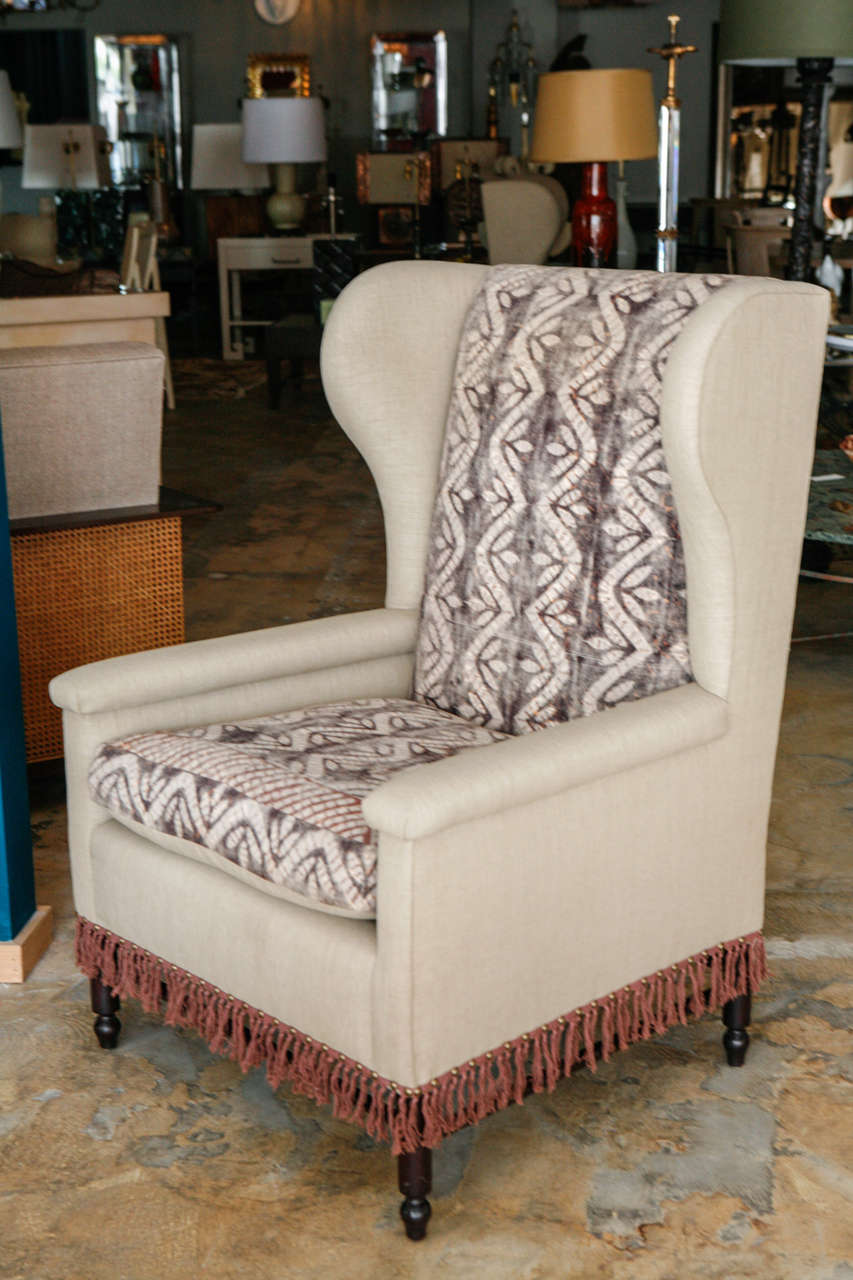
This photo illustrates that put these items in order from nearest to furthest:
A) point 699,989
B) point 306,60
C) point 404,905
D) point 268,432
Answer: point 404,905
point 699,989
point 268,432
point 306,60

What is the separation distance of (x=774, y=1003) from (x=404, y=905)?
0.89 m

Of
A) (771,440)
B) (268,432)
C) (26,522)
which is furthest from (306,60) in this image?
(771,440)

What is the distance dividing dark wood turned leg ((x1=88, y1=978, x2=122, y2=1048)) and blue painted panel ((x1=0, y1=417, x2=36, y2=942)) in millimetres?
271

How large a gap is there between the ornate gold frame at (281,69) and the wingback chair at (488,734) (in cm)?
1008

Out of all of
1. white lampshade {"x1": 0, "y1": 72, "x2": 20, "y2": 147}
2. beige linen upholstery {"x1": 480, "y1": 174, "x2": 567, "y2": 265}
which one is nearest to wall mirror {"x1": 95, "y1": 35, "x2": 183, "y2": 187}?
white lampshade {"x1": 0, "y1": 72, "x2": 20, "y2": 147}

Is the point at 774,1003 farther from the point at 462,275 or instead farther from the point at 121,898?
the point at 462,275

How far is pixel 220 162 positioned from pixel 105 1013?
9777 millimetres

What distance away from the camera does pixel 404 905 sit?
1.62 meters

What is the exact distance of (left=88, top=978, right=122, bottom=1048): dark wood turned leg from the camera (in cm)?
214

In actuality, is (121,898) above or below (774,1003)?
above

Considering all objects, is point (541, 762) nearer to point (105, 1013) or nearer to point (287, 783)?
point (287, 783)

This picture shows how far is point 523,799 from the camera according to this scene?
1682 millimetres

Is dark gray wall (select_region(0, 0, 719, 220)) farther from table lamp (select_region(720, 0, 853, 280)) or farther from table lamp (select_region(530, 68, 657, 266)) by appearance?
table lamp (select_region(720, 0, 853, 280))

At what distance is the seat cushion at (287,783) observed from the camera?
5.71 feet
